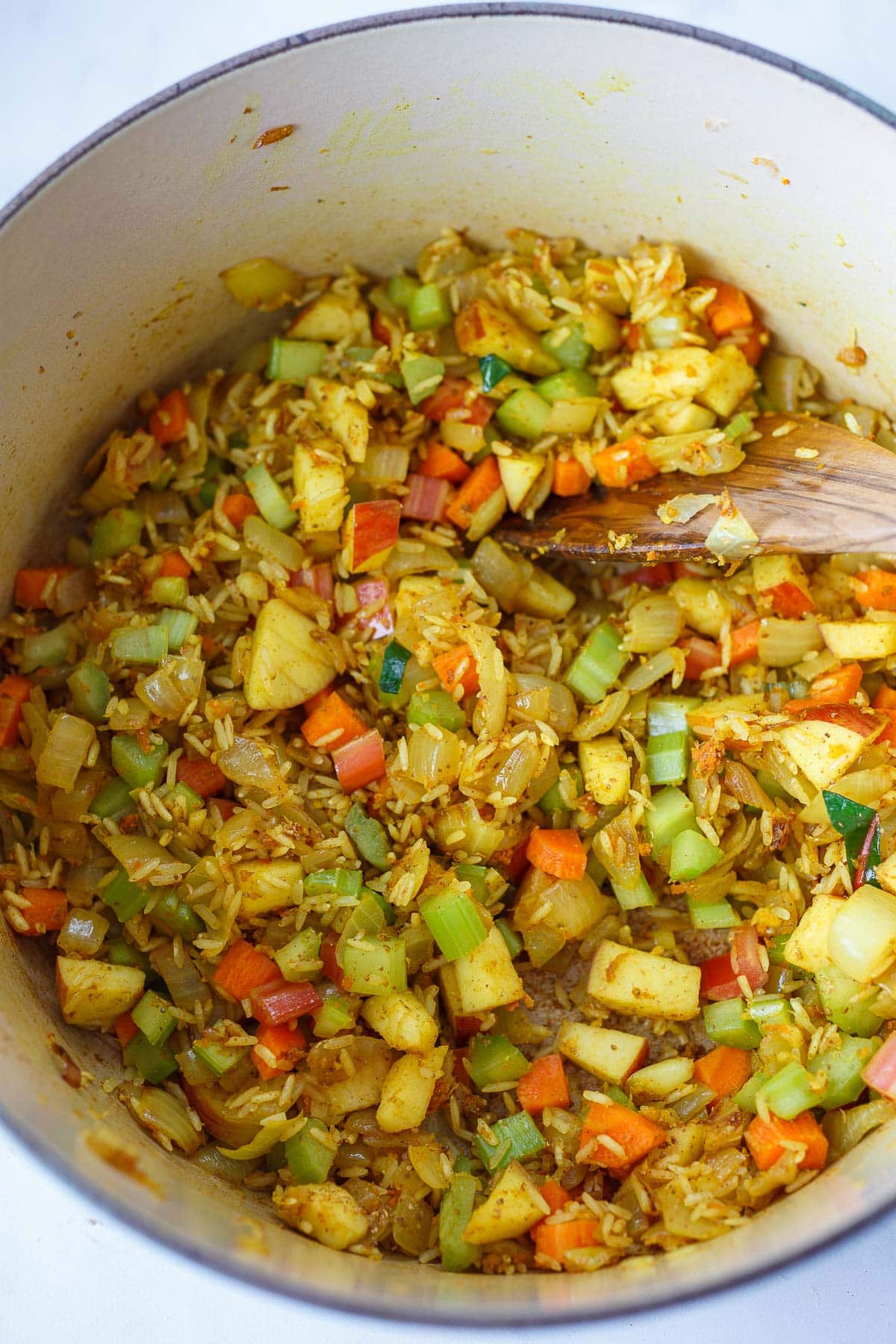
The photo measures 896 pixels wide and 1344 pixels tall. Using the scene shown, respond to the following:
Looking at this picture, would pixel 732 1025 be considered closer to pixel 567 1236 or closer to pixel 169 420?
pixel 567 1236

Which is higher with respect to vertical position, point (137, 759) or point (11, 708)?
point (11, 708)

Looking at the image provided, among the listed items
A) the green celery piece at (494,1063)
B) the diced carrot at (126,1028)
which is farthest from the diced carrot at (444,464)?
the diced carrot at (126,1028)

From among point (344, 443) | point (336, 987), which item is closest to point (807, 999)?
Result: point (336, 987)

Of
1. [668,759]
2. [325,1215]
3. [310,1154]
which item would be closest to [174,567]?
[668,759]

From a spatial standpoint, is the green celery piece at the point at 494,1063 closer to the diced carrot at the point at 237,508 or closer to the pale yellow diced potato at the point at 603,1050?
the pale yellow diced potato at the point at 603,1050

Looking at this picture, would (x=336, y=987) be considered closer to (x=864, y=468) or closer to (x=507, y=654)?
(x=507, y=654)

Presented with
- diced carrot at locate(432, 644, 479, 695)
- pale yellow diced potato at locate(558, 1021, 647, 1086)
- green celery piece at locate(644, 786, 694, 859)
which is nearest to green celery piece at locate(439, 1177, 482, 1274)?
pale yellow diced potato at locate(558, 1021, 647, 1086)
